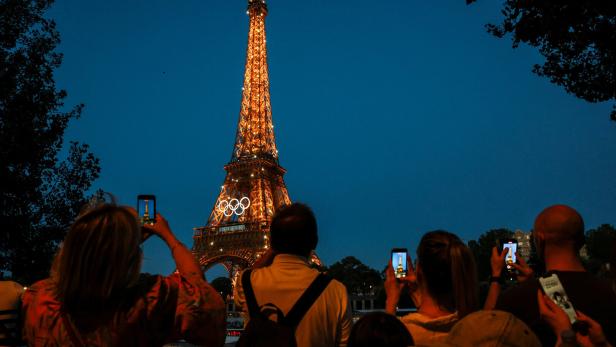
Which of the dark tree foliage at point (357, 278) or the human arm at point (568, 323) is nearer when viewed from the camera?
the human arm at point (568, 323)

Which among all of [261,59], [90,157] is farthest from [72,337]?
[261,59]

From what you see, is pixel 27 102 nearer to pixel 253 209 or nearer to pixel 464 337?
pixel 464 337

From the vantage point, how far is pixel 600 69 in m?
11.3

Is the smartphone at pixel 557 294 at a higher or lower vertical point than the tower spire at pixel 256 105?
lower

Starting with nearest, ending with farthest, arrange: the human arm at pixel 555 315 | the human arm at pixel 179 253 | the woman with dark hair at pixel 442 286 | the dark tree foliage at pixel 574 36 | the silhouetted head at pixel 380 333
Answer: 1. the silhouetted head at pixel 380 333
2. the human arm at pixel 555 315
3. the human arm at pixel 179 253
4. the woman with dark hair at pixel 442 286
5. the dark tree foliage at pixel 574 36

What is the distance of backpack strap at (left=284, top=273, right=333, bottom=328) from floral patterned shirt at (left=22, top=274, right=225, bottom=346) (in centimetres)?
77

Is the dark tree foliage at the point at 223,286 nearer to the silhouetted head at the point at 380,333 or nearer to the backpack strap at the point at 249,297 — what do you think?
the backpack strap at the point at 249,297

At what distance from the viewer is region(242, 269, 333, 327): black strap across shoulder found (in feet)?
11.0

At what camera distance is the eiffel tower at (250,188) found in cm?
5259

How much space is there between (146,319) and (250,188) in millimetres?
54257

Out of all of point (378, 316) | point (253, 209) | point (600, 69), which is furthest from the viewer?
point (253, 209)

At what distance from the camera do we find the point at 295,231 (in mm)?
3654

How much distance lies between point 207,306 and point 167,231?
0.65 meters

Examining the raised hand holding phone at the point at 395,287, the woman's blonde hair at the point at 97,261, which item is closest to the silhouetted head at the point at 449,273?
the raised hand holding phone at the point at 395,287
